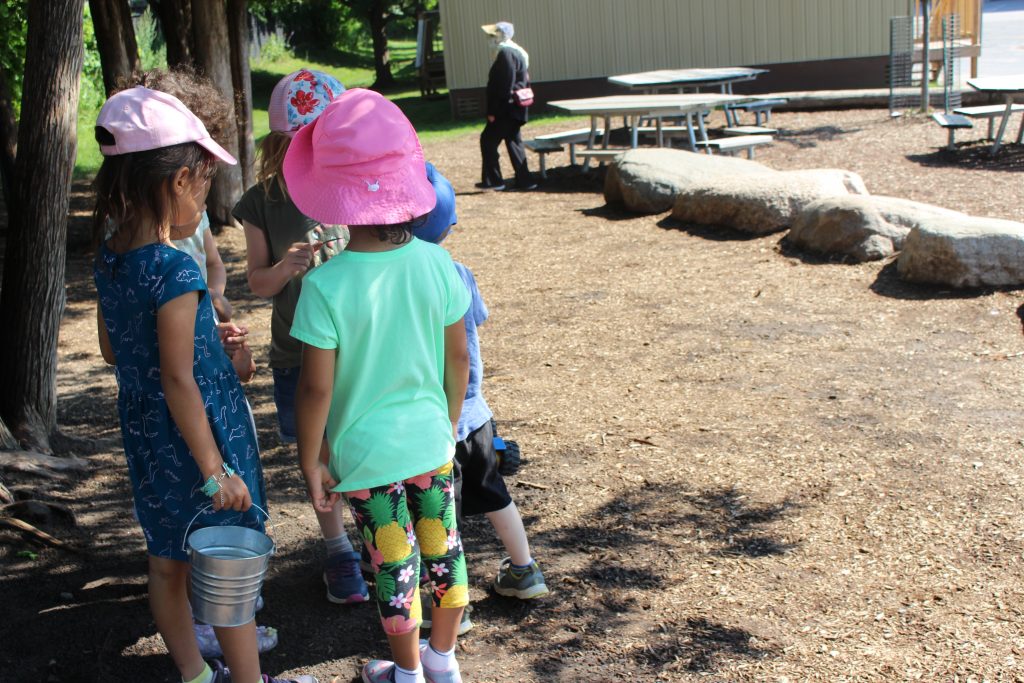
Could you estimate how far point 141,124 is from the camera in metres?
2.47

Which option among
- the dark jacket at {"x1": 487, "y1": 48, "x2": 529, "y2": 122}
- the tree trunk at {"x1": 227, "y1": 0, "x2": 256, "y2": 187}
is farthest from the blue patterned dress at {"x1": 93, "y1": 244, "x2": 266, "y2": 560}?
the dark jacket at {"x1": 487, "y1": 48, "x2": 529, "y2": 122}

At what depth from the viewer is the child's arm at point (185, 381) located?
7.82ft

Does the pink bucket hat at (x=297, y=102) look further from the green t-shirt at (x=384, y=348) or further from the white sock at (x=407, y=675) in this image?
the white sock at (x=407, y=675)

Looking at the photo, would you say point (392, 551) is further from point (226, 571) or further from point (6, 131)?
point (6, 131)

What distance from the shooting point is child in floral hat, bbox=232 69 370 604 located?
300 cm

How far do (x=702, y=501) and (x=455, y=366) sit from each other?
1707mm

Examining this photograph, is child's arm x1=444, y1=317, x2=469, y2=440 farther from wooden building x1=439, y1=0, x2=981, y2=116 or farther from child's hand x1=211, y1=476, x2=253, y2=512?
wooden building x1=439, y1=0, x2=981, y2=116

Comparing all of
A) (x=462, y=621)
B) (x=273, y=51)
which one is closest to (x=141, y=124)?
(x=462, y=621)

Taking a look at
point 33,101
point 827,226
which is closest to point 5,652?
point 33,101

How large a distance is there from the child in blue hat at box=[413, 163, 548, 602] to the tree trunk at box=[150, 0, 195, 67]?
7.36 metres

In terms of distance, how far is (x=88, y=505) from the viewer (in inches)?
161

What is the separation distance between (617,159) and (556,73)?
32.1 feet

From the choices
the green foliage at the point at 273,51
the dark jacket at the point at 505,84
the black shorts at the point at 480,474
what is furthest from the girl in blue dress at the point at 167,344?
the green foliage at the point at 273,51

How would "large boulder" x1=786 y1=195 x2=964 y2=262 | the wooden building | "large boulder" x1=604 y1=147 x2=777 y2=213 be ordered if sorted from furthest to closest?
the wooden building, "large boulder" x1=604 y1=147 x2=777 y2=213, "large boulder" x1=786 y1=195 x2=964 y2=262
